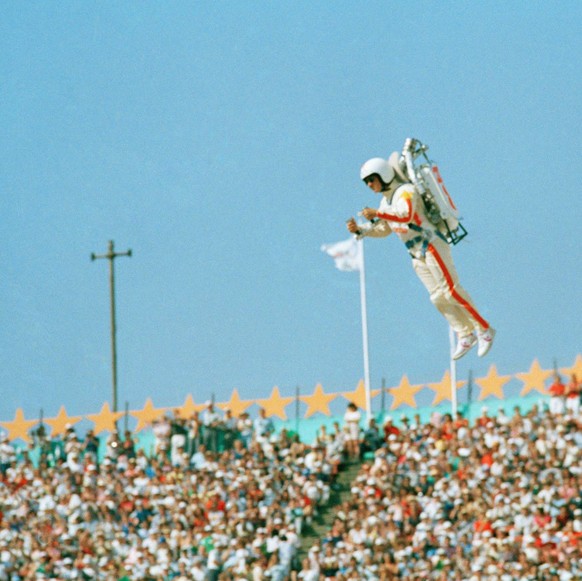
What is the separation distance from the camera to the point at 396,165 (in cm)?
1589

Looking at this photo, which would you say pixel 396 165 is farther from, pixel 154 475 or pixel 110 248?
pixel 110 248

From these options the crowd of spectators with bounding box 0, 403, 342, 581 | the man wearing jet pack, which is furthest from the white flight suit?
the crowd of spectators with bounding box 0, 403, 342, 581

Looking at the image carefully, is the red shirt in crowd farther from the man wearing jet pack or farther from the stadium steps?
the man wearing jet pack

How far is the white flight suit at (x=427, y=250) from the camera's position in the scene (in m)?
A: 15.7

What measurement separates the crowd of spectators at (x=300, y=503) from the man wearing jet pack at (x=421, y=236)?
38.8 ft

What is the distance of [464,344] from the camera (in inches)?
663

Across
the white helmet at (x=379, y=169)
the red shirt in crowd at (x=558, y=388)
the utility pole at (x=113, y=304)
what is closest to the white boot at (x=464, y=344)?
the white helmet at (x=379, y=169)

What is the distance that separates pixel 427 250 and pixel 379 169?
3.55 ft

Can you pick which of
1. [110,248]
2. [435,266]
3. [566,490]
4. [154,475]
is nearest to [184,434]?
[154,475]

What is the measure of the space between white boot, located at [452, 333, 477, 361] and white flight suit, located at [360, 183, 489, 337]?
0.05 meters

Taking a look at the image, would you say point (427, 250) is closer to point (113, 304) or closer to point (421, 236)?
point (421, 236)

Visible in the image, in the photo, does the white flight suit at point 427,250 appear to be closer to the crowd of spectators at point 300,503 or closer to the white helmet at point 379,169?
the white helmet at point 379,169

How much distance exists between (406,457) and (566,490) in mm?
4354

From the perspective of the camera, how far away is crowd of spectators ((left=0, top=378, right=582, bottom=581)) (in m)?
29.5
